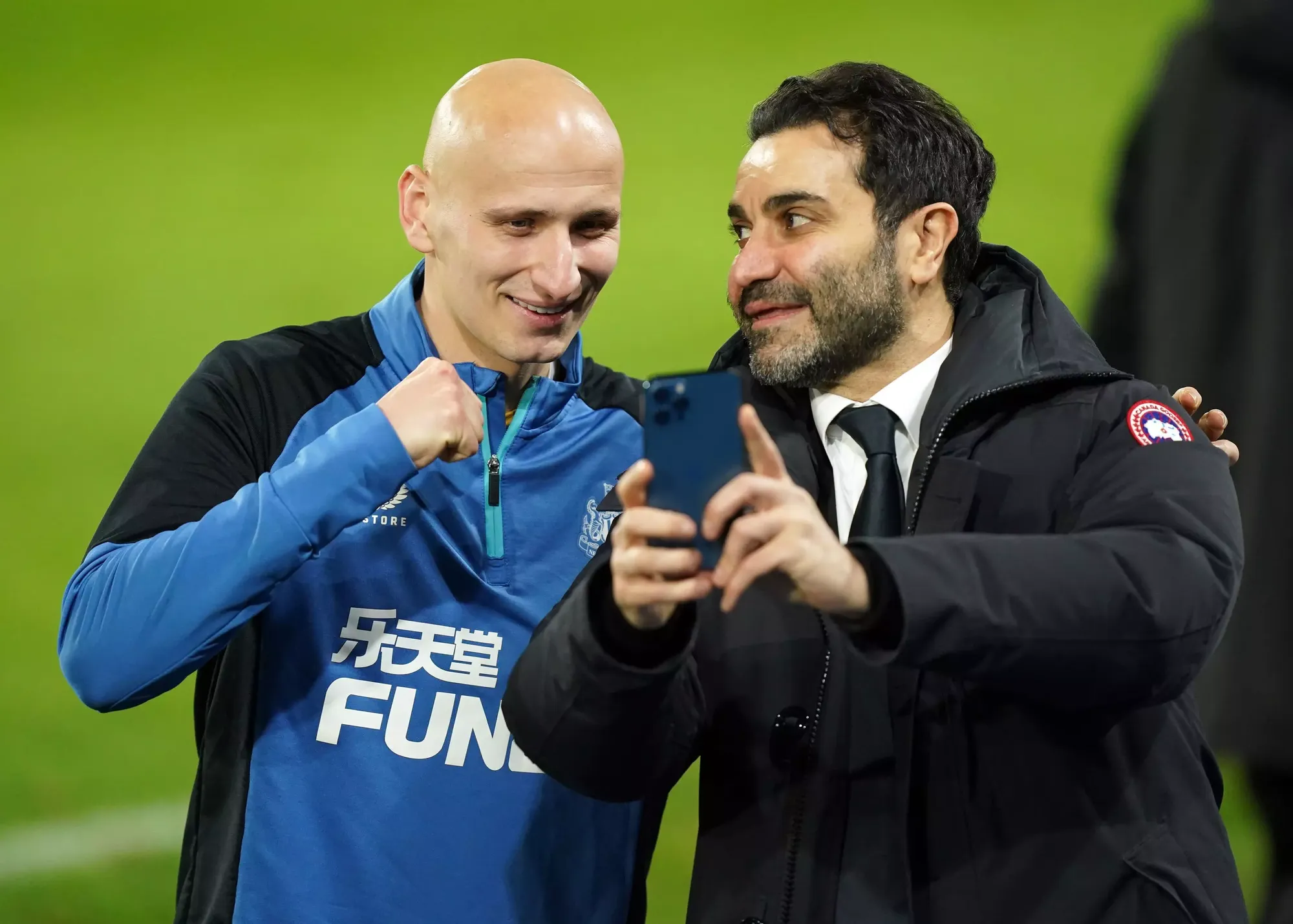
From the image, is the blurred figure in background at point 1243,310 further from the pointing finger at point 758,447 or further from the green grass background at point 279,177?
the pointing finger at point 758,447

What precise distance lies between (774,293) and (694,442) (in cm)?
48

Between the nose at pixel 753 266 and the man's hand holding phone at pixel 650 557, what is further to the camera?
the nose at pixel 753 266

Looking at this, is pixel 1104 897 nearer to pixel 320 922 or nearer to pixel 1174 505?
pixel 1174 505

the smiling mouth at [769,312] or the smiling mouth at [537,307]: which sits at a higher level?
the smiling mouth at [537,307]

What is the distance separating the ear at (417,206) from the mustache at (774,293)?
35cm

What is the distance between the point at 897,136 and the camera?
138 cm

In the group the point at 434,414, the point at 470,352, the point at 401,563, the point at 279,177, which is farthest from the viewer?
the point at 279,177

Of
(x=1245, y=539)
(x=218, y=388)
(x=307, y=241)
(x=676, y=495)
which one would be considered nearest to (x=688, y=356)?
(x=307, y=241)

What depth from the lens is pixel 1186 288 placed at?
6.91ft

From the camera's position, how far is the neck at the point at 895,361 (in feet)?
4.31

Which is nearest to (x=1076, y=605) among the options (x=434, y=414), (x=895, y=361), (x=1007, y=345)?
(x=1007, y=345)

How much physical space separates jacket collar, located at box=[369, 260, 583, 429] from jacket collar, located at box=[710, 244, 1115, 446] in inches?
9.6

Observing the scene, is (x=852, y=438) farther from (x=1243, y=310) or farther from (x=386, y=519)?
(x=1243, y=310)

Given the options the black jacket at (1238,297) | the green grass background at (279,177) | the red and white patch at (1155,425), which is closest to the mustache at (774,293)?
the red and white patch at (1155,425)
